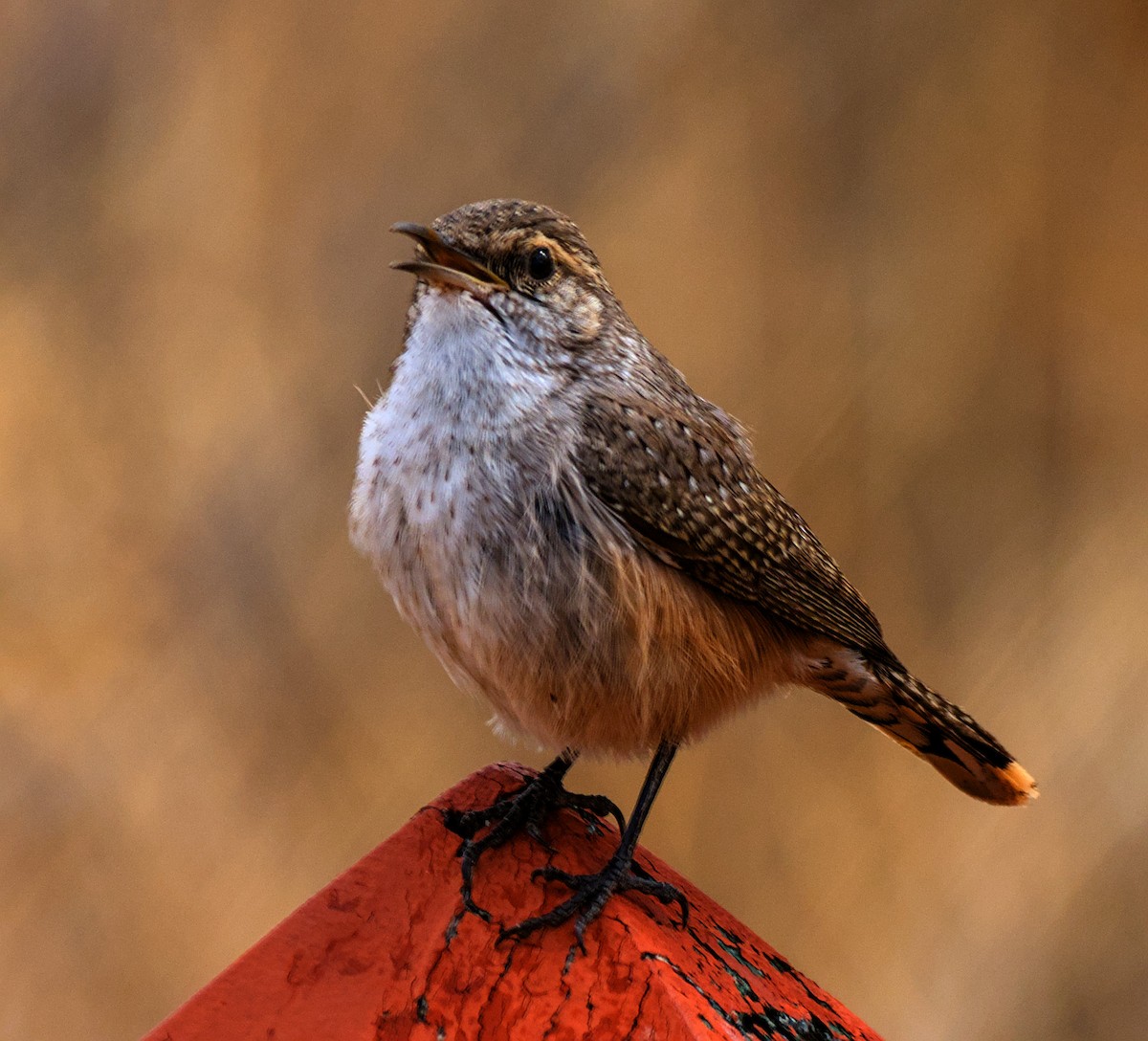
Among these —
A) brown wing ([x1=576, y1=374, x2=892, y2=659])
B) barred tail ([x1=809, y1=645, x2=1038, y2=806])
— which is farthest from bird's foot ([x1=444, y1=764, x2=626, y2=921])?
barred tail ([x1=809, y1=645, x2=1038, y2=806])

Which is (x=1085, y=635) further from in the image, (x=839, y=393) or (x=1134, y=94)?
(x=1134, y=94)

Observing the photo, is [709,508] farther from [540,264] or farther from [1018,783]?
[1018,783]

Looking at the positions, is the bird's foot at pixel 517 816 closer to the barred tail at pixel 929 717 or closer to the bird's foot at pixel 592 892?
the bird's foot at pixel 592 892

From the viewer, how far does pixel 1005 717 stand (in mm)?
5371

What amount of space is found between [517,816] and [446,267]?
113 cm

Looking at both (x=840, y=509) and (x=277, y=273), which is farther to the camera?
(x=840, y=509)

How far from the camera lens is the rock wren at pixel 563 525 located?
9.08 ft

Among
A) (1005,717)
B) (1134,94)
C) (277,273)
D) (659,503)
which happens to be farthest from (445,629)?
(1134,94)

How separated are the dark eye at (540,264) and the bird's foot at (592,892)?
4.13 feet

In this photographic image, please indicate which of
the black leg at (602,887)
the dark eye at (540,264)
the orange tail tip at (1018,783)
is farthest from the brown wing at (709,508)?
the black leg at (602,887)

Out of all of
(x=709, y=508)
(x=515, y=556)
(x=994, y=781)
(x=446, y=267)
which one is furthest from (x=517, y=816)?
(x=994, y=781)

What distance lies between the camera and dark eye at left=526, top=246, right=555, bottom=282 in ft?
9.96

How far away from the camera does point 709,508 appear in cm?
306

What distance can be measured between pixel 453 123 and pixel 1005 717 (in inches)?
120
